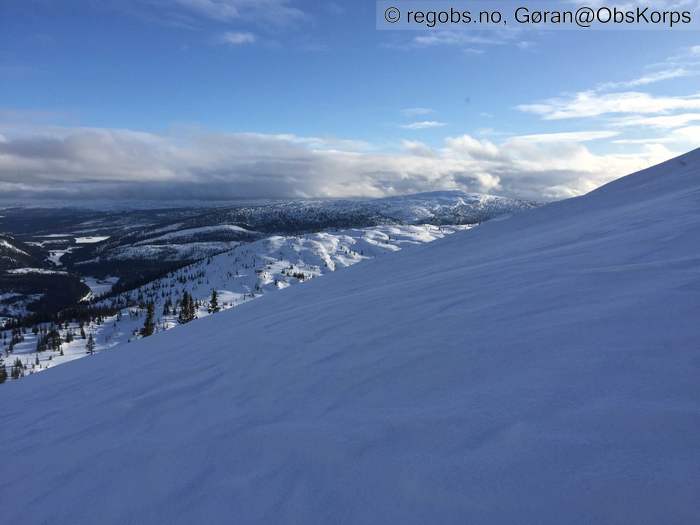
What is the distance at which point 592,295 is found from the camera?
516 cm

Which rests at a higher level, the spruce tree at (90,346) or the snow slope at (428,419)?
the snow slope at (428,419)

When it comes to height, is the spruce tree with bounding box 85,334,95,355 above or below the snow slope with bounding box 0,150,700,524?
below

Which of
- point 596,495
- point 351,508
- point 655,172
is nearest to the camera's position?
point 596,495

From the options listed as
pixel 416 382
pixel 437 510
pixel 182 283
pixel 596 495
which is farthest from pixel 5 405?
pixel 182 283

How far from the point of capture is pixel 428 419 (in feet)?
11.1

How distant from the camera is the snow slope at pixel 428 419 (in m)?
2.46

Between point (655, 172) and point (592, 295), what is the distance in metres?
18.1

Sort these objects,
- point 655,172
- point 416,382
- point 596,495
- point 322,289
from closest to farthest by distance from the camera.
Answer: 1. point 596,495
2. point 416,382
3. point 322,289
4. point 655,172

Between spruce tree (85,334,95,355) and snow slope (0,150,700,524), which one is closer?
snow slope (0,150,700,524)

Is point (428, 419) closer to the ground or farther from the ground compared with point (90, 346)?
farther from the ground

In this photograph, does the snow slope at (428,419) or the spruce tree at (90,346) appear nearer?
the snow slope at (428,419)

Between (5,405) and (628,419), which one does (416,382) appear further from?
(5,405)

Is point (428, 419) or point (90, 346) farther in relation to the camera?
point (90, 346)

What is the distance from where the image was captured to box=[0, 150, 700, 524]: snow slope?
2.46m
